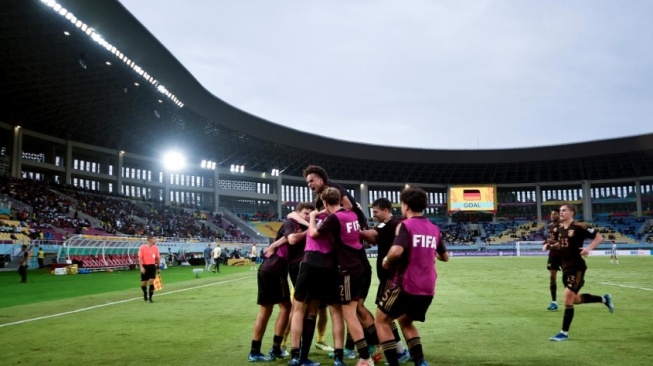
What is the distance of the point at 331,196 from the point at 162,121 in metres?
59.9

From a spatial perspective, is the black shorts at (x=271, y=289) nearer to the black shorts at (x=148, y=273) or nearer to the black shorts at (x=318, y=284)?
the black shorts at (x=318, y=284)

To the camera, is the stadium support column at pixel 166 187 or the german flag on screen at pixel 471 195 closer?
the stadium support column at pixel 166 187

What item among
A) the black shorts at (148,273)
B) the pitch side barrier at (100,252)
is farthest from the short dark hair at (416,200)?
the pitch side barrier at (100,252)

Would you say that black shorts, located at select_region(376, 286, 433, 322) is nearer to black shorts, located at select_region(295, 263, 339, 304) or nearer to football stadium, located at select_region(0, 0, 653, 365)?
black shorts, located at select_region(295, 263, 339, 304)

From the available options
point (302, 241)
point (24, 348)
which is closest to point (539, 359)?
point (302, 241)

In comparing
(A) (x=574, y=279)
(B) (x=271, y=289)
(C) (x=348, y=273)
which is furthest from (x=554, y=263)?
(B) (x=271, y=289)

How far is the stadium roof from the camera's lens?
39.0m

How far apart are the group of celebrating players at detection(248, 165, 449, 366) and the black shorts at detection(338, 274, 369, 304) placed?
0.04 feet

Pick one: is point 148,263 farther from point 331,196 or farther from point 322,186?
point 331,196

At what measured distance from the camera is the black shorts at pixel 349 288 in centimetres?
695

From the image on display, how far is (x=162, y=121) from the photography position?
63.3 m

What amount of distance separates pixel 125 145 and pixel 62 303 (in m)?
58.9

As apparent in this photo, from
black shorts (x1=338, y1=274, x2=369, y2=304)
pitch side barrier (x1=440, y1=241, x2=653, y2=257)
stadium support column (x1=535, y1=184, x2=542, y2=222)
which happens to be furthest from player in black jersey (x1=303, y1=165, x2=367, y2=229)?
stadium support column (x1=535, y1=184, x2=542, y2=222)

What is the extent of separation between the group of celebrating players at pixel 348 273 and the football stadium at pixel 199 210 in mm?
607
